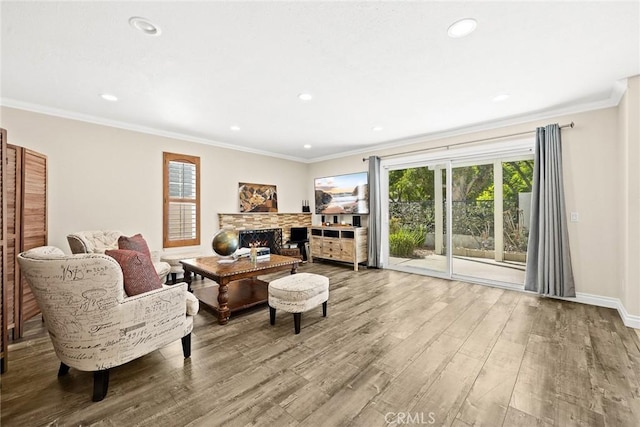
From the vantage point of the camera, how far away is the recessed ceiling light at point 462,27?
1.84 m

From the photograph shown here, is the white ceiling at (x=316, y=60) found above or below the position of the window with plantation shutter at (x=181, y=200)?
above

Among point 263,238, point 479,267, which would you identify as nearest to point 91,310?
point 263,238

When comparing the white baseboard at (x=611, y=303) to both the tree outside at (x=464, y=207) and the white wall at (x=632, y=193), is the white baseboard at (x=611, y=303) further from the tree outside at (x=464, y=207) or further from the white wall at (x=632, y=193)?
the tree outside at (x=464, y=207)

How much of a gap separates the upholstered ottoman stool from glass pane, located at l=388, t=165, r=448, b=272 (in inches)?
115

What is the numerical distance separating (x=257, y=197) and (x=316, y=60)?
3.82 metres

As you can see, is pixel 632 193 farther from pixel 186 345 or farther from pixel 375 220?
pixel 186 345

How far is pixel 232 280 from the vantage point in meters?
2.85

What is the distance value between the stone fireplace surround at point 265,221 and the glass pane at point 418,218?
2.08 m

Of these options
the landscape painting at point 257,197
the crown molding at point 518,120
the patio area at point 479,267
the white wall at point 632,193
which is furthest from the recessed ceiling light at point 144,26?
the patio area at point 479,267

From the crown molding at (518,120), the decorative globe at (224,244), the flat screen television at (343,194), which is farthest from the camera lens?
the flat screen television at (343,194)

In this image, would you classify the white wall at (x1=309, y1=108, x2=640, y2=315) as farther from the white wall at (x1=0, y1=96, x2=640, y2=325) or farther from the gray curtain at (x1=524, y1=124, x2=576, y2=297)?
the gray curtain at (x1=524, y1=124, x2=576, y2=297)

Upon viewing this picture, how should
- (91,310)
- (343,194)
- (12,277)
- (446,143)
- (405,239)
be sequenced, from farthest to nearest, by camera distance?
(343,194) → (405,239) → (446,143) → (12,277) → (91,310)

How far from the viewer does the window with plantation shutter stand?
448 centimetres

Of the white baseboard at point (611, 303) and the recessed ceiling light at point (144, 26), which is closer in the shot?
the recessed ceiling light at point (144, 26)
